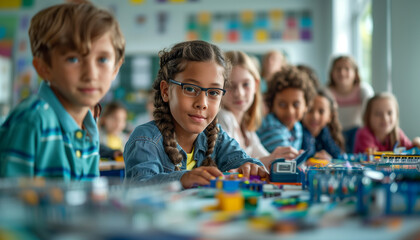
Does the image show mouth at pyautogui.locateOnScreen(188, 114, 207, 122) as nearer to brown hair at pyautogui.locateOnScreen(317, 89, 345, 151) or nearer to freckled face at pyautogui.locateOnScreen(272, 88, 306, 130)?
freckled face at pyautogui.locateOnScreen(272, 88, 306, 130)

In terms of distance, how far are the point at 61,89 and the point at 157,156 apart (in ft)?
1.52

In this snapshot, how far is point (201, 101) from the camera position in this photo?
139cm

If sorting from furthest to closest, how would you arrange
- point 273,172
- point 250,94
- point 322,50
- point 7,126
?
point 322,50
point 250,94
point 273,172
point 7,126

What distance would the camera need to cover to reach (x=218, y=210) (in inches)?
27.8

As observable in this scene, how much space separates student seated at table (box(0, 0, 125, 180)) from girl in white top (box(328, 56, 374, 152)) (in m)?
3.23

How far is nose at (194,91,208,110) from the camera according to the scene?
4.58 feet

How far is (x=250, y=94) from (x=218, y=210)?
1663mm

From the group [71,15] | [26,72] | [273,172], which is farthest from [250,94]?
[26,72]

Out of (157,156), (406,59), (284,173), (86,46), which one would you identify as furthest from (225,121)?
(406,59)

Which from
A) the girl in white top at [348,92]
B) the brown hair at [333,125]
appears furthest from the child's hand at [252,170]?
the girl in white top at [348,92]

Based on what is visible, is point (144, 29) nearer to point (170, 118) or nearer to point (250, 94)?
point (250, 94)

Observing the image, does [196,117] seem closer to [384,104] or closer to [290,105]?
[290,105]

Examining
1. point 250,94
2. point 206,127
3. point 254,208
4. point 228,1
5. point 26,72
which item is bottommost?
point 254,208

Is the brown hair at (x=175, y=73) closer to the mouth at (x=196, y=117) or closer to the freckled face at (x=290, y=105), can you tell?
the mouth at (x=196, y=117)
